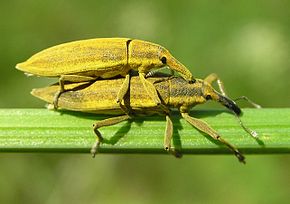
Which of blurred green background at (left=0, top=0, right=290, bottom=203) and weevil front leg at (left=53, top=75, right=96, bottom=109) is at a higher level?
weevil front leg at (left=53, top=75, right=96, bottom=109)

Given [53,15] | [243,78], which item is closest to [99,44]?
[243,78]

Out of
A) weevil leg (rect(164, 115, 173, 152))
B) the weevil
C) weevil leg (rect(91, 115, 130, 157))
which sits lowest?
weevil leg (rect(91, 115, 130, 157))

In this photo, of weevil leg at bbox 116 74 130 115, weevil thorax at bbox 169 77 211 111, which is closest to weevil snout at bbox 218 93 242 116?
weevil thorax at bbox 169 77 211 111

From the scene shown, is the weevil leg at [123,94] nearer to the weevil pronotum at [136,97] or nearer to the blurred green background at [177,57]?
the weevil pronotum at [136,97]

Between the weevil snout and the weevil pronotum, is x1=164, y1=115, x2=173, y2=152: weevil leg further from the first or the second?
the weevil snout

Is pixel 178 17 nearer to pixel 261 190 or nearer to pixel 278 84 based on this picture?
pixel 278 84

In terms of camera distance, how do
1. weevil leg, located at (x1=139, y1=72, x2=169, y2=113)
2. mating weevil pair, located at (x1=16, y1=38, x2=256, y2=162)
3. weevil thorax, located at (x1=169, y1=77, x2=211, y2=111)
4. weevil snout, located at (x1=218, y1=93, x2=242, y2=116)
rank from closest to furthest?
weevil snout, located at (x1=218, y1=93, x2=242, y2=116) → weevil leg, located at (x1=139, y1=72, x2=169, y2=113) → mating weevil pair, located at (x1=16, y1=38, x2=256, y2=162) → weevil thorax, located at (x1=169, y1=77, x2=211, y2=111)

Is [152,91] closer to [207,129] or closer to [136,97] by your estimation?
[136,97]
